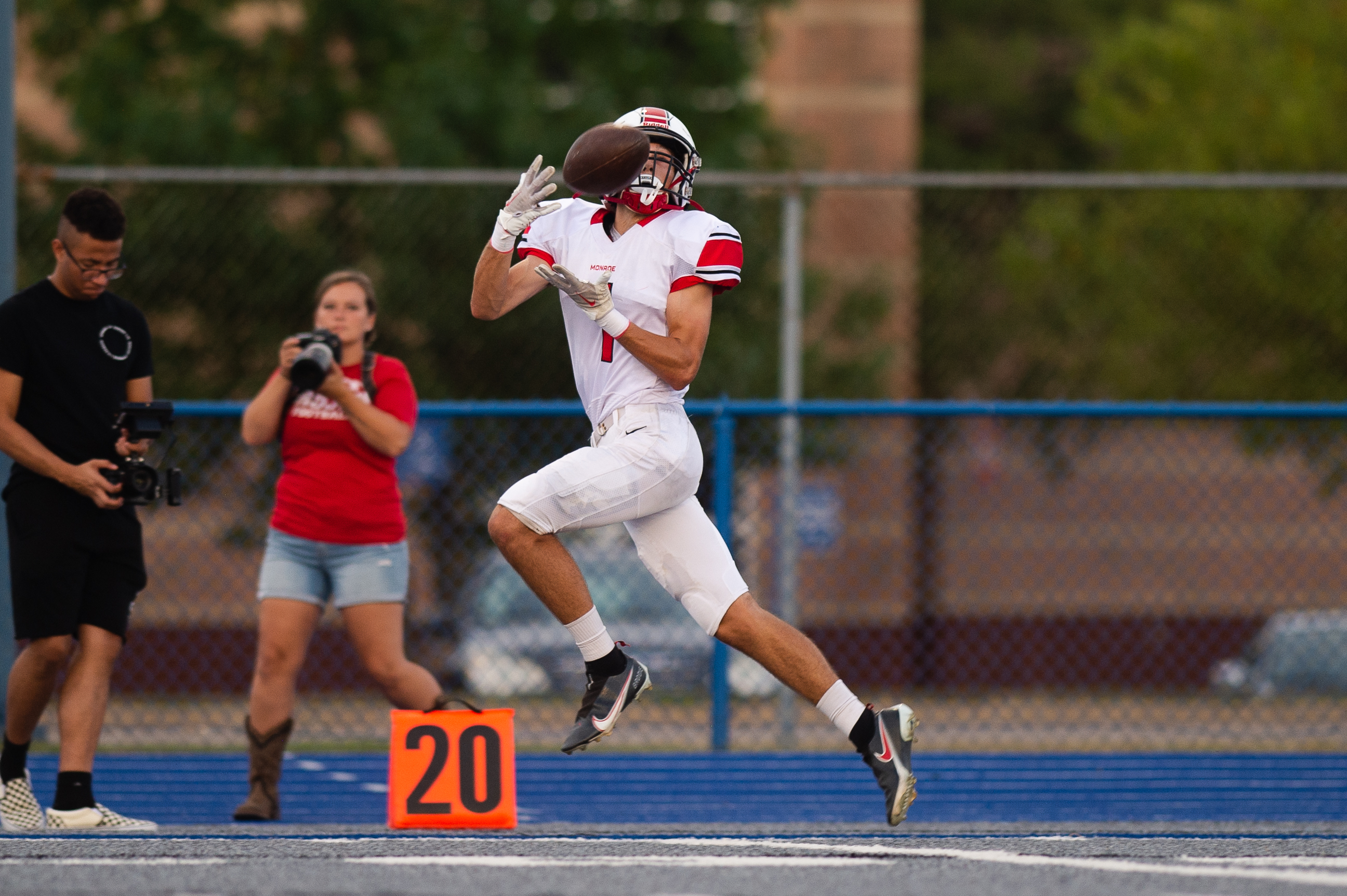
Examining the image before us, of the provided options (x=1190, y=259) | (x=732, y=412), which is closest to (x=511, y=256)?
(x=732, y=412)

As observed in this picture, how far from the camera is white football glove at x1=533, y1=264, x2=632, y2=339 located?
466 centimetres

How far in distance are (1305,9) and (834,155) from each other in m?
9.04

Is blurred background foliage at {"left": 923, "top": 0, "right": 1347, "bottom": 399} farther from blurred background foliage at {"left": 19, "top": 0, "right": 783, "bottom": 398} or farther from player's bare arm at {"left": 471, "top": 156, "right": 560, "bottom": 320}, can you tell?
player's bare arm at {"left": 471, "top": 156, "right": 560, "bottom": 320}

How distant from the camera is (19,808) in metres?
5.47

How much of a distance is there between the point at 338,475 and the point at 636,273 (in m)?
1.67

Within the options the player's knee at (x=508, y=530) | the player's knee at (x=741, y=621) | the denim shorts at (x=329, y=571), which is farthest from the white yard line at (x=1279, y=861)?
the denim shorts at (x=329, y=571)

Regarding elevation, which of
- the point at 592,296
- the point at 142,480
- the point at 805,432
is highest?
the point at 592,296

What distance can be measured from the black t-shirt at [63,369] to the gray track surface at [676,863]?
132cm

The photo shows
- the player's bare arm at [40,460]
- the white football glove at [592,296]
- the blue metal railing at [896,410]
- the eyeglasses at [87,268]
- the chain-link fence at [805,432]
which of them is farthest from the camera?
the chain-link fence at [805,432]

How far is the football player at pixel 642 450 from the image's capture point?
486 cm

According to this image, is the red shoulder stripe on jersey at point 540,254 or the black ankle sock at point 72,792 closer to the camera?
the red shoulder stripe on jersey at point 540,254

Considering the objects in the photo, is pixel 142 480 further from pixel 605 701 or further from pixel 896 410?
pixel 896 410

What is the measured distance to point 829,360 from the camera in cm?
1123

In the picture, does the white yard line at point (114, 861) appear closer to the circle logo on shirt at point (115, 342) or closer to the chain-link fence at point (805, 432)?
the circle logo on shirt at point (115, 342)
